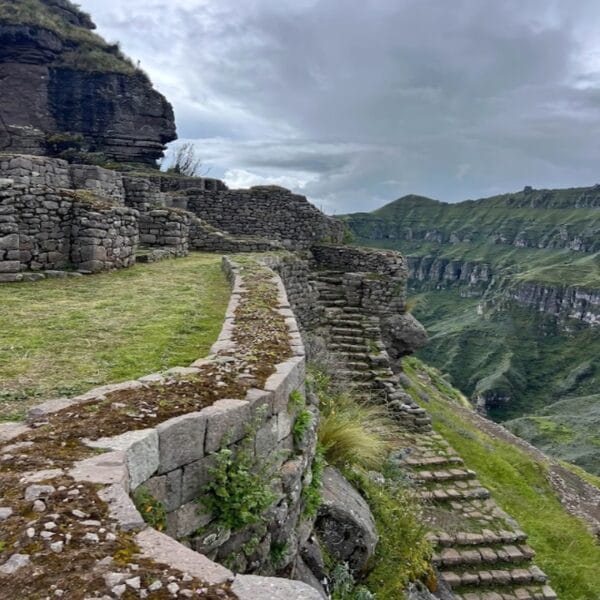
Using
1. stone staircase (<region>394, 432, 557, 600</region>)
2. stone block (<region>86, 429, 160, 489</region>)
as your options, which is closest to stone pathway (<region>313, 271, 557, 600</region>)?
stone staircase (<region>394, 432, 557, 600</region>)

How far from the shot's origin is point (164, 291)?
8.89 meters

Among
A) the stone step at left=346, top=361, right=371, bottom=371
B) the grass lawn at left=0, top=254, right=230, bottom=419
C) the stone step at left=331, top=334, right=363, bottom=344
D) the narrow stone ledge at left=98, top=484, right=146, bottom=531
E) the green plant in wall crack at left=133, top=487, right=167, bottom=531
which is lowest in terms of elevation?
the stone step at left=346, top=361, right=371, bottom=371

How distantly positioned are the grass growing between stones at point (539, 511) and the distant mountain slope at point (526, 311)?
90.2ft

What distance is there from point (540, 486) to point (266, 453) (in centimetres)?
1502

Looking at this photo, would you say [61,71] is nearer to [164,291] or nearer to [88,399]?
[164,291]

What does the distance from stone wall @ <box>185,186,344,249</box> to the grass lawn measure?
1046cm

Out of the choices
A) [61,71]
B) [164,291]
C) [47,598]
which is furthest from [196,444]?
[61,71]

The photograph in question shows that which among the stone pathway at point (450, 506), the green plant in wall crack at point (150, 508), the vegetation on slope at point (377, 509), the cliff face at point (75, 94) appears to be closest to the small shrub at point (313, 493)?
the vegetation on slope at point (377, 509)

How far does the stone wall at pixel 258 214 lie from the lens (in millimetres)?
Answer: 20219

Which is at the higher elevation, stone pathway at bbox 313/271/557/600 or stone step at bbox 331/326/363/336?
stone step at bbox 331/326/363/336

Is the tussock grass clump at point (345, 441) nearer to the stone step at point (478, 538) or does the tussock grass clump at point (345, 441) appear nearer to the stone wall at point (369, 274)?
the stone step at point (478, 538)

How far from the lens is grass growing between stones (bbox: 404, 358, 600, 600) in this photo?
10.1 metres

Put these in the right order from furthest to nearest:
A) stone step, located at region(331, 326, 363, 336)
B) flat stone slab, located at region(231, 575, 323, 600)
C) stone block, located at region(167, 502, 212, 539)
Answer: stone step, located at region(331, 326, 363, 336), stone block, located at region(167, 502, 212, 539), flat stone slab, located at region(231, 575, 323, 600)

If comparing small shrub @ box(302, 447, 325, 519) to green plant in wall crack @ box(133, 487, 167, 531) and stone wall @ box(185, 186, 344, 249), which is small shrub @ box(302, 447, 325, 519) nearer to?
green plant in wall crack @ box(133, 487, 167, 531)
